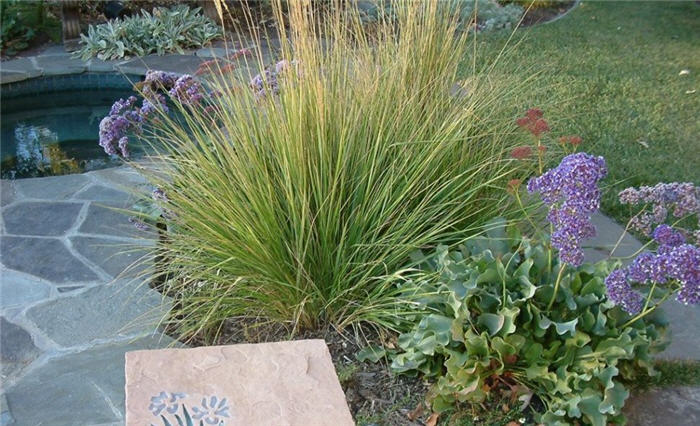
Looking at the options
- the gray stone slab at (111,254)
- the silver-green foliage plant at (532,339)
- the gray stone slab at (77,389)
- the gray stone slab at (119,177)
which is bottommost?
the gray stone slab at (119,177)

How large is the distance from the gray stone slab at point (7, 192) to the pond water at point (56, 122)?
0.57 meters

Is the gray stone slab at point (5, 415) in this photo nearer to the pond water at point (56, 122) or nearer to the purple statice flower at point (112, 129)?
the purple statice flower at point (112, 129)

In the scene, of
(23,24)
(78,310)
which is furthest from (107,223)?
(23,24)

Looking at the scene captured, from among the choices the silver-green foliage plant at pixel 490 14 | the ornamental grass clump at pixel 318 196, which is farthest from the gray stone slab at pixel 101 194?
the silver-green foliage plant at pixel 490 14

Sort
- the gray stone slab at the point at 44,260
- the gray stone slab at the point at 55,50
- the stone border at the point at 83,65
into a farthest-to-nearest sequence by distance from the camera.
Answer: the gray stone slab at the point at 55,50 < the stone border at the point at 83,65 < the gray stone slab at the point at 44,260

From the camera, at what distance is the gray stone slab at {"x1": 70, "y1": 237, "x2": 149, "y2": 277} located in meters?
3.27

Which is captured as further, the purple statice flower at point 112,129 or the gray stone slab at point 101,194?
the gray stone slab at point 101,194

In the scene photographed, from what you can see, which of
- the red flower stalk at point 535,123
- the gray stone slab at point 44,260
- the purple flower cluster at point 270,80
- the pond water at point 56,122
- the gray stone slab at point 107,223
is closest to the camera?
the red flower stalk at point 535,123

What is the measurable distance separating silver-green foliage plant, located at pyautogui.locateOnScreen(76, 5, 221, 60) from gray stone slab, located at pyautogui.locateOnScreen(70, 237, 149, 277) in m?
3.38

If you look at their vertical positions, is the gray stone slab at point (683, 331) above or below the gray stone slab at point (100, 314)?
below

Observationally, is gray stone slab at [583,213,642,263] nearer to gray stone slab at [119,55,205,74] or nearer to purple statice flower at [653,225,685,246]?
purple statice flower at [653,225,685,246]

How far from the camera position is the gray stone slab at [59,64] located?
20.3ft

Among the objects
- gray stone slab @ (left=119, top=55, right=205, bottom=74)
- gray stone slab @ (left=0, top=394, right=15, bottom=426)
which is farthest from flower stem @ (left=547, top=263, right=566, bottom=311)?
gray stone slab @ (left=119, top=55, right=205, bottom=74)

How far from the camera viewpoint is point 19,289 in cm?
313
